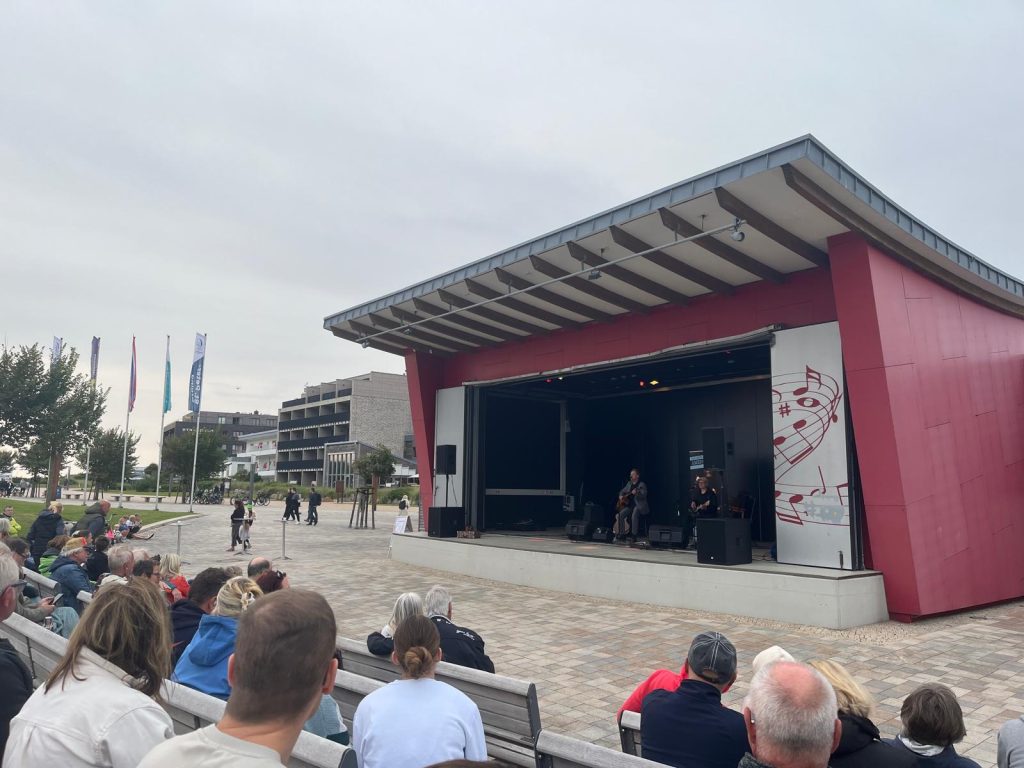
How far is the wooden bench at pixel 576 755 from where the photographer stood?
211cm

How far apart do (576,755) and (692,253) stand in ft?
27.1

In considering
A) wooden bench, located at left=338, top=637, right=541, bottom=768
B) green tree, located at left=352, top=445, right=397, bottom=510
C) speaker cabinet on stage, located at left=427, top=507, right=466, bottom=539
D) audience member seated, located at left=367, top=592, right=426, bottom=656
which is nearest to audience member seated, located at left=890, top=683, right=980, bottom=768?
wooden bench, located at left=338, top=637, right=541, bottom=768

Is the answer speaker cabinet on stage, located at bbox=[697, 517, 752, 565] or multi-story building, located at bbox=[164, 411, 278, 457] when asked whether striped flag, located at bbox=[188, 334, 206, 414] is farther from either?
multi-story building, located at bbox=[164, 411, 278, 457]

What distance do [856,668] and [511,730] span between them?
4.63m

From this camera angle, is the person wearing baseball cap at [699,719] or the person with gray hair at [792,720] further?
the person wearing baseball cap at [699,719]

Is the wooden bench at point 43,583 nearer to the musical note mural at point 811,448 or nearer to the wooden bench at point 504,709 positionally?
the wooden bench at point 504,709

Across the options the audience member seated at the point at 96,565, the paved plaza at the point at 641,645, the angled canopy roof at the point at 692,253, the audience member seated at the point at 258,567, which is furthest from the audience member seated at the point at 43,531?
the angled canopy roof at the point at 692,253

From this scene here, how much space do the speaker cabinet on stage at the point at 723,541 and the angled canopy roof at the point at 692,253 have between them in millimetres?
3502

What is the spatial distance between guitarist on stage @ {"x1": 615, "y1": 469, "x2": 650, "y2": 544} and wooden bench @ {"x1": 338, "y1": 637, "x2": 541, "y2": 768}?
412 inches

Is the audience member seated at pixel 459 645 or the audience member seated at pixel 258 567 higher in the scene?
the audience member seated at pixel 258 567

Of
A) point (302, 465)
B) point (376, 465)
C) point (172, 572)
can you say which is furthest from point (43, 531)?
point (302, 465)

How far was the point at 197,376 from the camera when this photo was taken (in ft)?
92.6

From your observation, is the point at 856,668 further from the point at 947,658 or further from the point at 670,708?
the point at 670,708

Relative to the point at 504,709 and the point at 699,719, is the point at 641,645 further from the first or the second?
the point at 699,719
